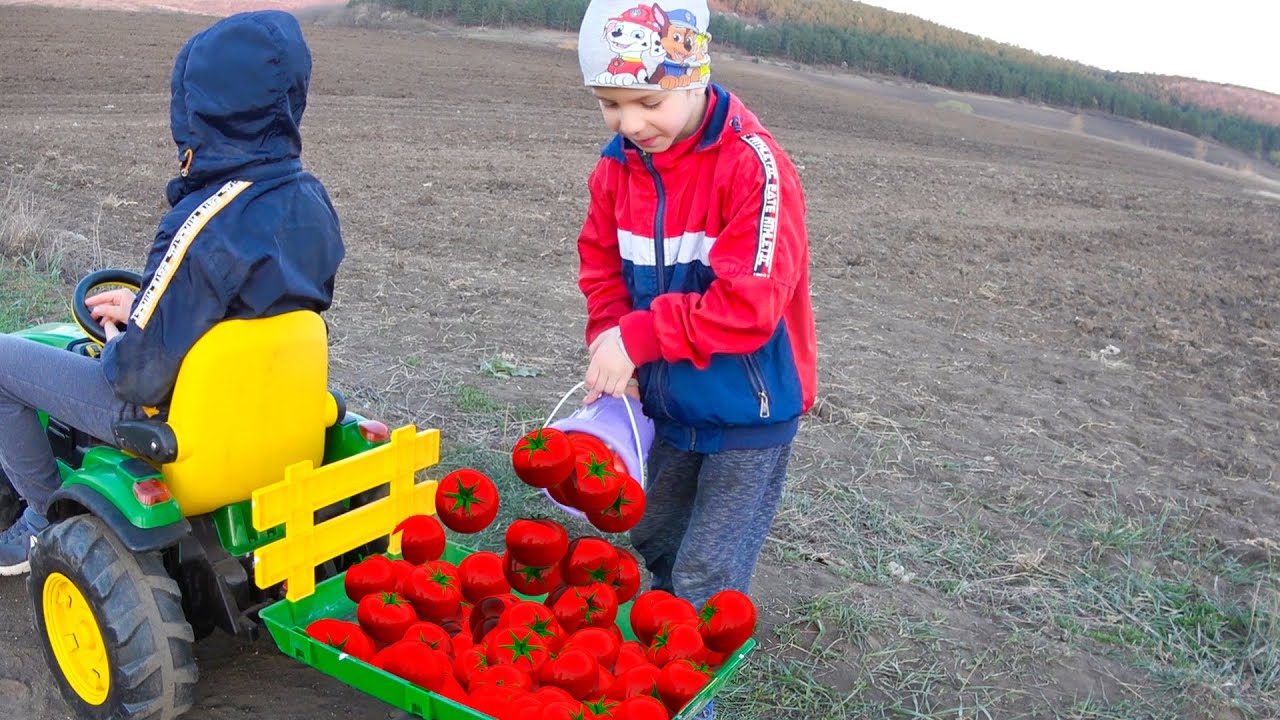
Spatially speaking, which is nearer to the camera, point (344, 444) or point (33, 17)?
point (344, 444)

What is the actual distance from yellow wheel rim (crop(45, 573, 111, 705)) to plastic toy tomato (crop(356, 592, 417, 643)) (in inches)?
25.6

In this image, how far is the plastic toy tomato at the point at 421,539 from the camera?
2756 mm

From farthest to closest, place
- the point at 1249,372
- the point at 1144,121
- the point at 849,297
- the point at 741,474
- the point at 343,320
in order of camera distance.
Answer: the point at 1144,121, the point at 849,297, the point at 1249,372, the point at 343,320, the point at 741,474

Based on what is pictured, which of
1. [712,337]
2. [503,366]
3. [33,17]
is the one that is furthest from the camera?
[33,17]

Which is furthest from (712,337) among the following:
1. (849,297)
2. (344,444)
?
(849,297)

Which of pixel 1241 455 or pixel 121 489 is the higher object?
pixel 121 489

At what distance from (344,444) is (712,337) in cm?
115

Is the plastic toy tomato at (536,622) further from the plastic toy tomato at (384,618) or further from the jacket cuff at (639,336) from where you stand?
the jacket cuff at (639,336)

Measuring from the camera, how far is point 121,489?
2.54 metres

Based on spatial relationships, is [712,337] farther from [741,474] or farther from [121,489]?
[121,489]

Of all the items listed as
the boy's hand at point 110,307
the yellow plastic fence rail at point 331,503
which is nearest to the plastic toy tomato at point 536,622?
the yellow plastic fence rail at point 331,503

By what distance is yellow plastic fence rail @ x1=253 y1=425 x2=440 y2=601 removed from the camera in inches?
97.9

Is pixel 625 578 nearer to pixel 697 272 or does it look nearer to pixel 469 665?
pixel 469 665

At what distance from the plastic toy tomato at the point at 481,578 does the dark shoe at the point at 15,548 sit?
132cm
